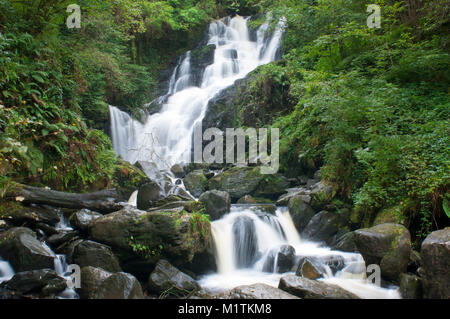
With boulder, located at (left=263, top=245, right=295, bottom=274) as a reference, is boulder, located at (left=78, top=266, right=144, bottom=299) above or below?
above

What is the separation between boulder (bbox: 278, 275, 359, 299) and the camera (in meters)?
4.16

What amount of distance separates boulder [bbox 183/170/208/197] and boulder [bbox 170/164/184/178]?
54.8 inches

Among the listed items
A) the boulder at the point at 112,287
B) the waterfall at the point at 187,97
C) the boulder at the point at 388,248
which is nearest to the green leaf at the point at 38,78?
the waterfall at the point at 187,97

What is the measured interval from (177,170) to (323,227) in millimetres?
6825

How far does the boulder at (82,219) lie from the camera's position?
5594 millimetres

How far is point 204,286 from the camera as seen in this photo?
5.34 meters

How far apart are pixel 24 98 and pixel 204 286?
5.60 metres

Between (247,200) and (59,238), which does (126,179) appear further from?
(59,238)

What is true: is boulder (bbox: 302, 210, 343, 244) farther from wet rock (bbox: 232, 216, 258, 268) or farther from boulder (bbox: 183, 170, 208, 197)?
boulder (bbox: 183, 170, 208, 197)

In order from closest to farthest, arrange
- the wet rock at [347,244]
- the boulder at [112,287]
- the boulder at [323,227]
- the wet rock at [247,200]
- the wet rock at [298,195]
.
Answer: the boulder at [112,287] → the wet rock at [347,244] → the boulder at [323,227] → the wet rock at [298,195] → the wet rock at [247,200]

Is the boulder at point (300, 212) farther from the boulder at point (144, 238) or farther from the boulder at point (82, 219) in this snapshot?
the boulder at point (82, 219)

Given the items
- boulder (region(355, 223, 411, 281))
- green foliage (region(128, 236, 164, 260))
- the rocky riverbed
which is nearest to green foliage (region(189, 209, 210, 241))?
the rocky riverbed

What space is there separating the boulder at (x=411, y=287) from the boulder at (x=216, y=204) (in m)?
4.19
